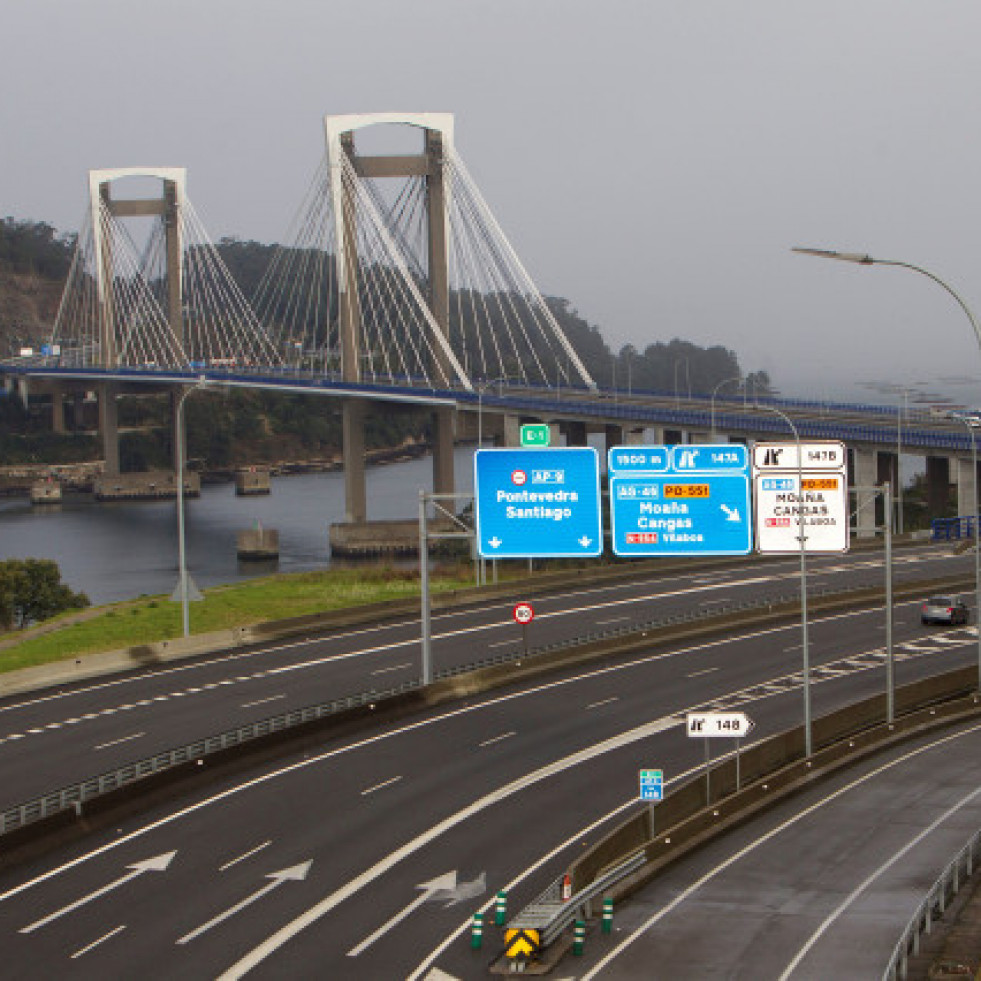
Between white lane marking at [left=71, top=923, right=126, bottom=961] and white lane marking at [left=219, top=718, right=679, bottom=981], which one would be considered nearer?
white lane marking at [left=71, top=923, right=126, bottom=961]

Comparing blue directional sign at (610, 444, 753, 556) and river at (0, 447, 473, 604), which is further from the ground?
blue directional sign at (610, 444, 753, 556)

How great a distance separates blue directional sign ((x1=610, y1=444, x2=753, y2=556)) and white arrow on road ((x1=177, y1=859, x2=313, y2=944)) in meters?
12.8

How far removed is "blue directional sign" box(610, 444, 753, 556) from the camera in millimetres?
40594

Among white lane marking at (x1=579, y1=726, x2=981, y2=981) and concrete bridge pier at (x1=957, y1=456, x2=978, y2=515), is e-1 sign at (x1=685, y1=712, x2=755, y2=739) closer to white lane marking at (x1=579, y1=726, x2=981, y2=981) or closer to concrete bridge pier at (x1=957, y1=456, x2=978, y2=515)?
white lane marking at (x1=579, y1=726, x2=981, y2=981)

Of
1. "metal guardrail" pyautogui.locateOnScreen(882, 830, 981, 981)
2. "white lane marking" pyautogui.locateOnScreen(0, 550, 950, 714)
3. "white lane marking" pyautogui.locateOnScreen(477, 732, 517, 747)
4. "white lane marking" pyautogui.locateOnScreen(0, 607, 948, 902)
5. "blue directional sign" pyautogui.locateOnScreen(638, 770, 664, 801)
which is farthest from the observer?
"white lane marking" pyautogui.locateOnScreen(0, 550, 950, 714)

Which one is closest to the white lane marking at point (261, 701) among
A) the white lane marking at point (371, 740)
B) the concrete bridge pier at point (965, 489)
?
the white lane marking at point (371, 740)

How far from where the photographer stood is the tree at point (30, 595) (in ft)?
283

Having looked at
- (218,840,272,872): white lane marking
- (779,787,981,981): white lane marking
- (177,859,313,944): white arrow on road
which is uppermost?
(218,840,272,872): white lane marking

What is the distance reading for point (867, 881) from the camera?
98.6 feet

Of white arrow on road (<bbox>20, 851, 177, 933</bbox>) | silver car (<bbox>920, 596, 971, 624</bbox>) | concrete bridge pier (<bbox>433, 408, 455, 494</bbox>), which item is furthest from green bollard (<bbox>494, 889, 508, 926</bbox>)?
concrete bridge pier (<bbox>433, 408, 455, 494</bbox>)

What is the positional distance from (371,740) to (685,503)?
31.1 ft

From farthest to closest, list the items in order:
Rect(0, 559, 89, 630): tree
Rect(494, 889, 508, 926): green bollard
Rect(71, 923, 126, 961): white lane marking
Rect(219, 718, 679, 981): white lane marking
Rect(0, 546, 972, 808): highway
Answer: Rect(0, 559, 89, 630): tree < Rect(0, 546, 972, 808): highway < Rect(494, 889, 508, 926): green bollard < Rect(219, 718, 679, 981): white lane marking < Rect(71, 923, 126, 961): white lane marking

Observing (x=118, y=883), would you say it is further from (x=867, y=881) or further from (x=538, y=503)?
(x=538, y=503)

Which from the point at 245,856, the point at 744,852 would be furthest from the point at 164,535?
the point at 744,852
